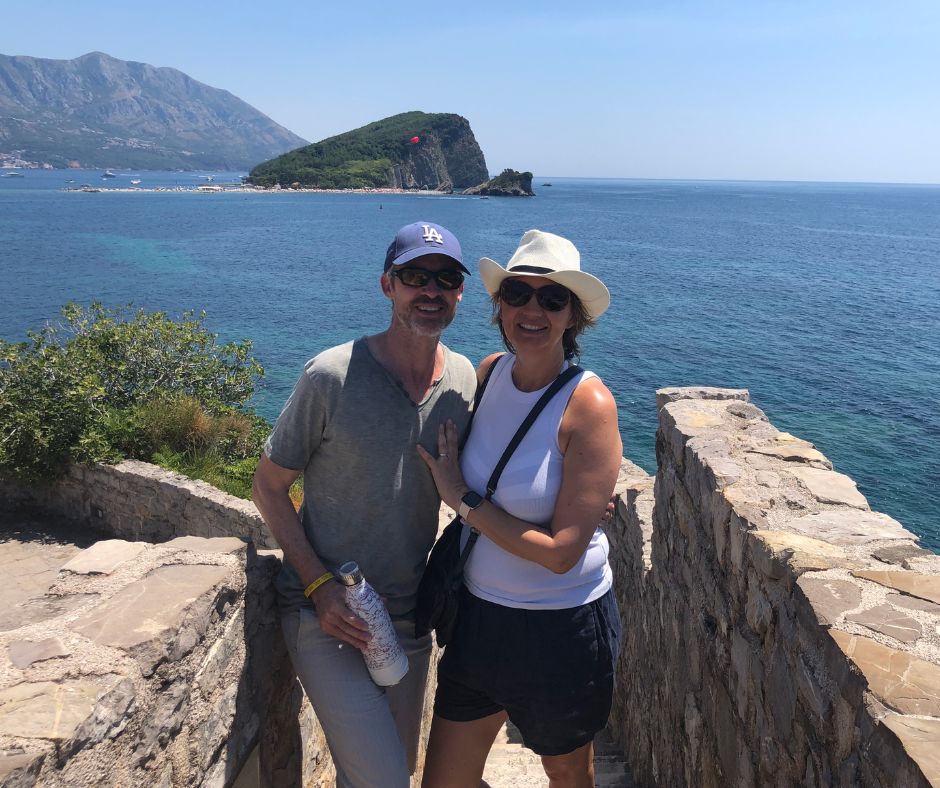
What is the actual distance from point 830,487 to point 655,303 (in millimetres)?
31921

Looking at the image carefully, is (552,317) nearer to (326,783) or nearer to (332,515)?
(332,515)

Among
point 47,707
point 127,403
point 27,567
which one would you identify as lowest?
point 27,567

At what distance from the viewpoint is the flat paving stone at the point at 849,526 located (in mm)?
2568

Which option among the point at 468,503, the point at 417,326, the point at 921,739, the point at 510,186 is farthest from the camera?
the point at 510,186

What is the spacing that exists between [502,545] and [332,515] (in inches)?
26.6

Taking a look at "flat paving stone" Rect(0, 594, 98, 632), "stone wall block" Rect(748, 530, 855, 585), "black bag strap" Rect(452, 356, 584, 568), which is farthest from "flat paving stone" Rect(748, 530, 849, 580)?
"flat paving stone" Rect(0, 594, 98, 632)

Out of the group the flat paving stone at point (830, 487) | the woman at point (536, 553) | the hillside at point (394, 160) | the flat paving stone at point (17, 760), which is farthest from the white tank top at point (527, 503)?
the hillside at point (394, 160)

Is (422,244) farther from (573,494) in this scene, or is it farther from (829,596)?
(829,596)

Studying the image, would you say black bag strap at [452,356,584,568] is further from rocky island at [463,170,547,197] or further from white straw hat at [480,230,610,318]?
rocky island at [463,170,547,197]

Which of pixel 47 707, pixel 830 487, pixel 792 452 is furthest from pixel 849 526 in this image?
pixel 47 707

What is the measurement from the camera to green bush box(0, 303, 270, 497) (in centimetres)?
779

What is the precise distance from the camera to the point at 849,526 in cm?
269

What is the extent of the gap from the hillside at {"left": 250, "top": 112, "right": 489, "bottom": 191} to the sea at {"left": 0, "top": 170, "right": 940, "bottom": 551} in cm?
6266

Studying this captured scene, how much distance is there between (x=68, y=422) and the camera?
25.8 feet
